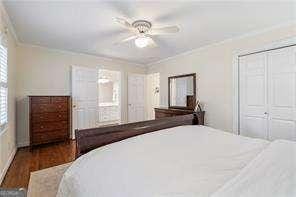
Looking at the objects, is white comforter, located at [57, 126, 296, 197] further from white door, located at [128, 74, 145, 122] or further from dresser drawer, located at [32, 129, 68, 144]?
white door, located at [128, 74, 145, 122]

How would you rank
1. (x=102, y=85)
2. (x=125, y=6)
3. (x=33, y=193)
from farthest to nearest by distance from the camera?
(x=102, y=85) → (x=125, y=6) → (x=33, y=193)

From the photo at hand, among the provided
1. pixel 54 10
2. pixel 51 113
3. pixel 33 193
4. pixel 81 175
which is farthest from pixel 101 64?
pixel 81 175

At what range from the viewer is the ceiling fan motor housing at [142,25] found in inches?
106

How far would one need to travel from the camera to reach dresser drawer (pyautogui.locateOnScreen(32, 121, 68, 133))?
12.4 ft

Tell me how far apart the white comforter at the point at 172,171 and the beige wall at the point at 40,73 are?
3.44m

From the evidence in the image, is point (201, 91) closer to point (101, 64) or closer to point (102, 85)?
point (101, 64)

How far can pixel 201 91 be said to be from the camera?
14.3ft

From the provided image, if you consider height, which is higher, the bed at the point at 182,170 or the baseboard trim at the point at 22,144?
the bed at the point at 182,170

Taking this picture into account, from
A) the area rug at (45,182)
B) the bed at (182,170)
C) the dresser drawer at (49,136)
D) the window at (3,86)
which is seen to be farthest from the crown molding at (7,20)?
the area rug at (45,182)

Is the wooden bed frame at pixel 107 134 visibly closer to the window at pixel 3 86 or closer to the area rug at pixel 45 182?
the area rug at pixel 45 182

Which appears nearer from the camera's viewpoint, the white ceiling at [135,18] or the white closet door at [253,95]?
the white ceiling at [135,18]

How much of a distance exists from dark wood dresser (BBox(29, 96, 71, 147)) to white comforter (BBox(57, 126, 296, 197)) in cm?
293

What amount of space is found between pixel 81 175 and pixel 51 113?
3213mm

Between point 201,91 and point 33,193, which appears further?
point 201,91
